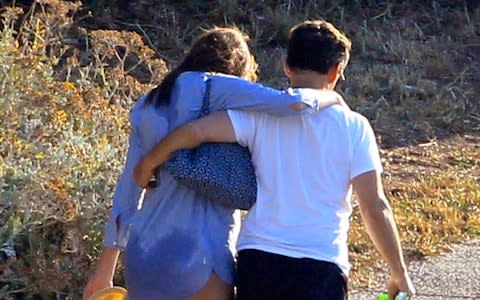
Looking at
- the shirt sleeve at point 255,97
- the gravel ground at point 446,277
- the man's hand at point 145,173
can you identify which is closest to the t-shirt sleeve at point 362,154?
the shirt sleeve at point 255,97

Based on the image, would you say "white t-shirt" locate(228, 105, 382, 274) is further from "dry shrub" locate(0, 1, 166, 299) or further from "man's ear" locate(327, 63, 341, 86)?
"dry shrub" locate(0, 1, 166, 299)

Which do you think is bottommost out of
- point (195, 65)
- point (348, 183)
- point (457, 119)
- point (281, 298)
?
point (457, 119)

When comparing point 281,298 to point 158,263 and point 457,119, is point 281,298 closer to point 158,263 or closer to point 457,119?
point 158,263

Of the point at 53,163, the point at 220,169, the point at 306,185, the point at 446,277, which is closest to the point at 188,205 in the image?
the point at 220,169

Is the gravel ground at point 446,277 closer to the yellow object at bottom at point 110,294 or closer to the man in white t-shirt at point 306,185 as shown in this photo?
the yellow object at bottom at point 110,294

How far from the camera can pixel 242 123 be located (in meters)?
4.27

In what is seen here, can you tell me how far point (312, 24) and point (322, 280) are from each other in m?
0.81

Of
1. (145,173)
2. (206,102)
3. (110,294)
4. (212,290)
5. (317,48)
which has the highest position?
(317,48)

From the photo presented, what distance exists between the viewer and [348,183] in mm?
4242

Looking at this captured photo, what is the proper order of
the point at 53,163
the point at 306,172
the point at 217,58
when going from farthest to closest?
1. the point at 53,163
2. the point at 217,58
3. the point at 306,172

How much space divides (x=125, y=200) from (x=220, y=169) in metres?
0.45

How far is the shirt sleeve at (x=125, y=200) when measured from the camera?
4492 mm

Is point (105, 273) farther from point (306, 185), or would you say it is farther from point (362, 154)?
point (362, 154)

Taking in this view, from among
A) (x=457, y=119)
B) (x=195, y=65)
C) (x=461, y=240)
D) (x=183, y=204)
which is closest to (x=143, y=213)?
(x=183, y=204)
